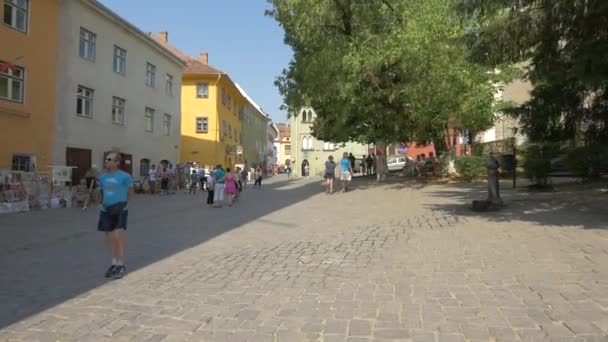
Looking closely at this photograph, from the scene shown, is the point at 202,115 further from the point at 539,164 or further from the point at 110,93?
the point at 539,164

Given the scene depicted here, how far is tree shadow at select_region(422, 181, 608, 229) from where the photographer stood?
10.8m

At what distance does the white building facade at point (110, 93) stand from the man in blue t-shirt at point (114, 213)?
16.0 meters

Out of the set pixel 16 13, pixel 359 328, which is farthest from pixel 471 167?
pixel 359 328

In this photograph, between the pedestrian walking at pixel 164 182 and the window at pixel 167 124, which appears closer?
the pedestrian walking at pixel 164 182

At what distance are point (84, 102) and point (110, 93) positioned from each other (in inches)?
93.3

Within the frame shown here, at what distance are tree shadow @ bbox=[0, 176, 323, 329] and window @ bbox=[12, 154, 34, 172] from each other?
167 inches

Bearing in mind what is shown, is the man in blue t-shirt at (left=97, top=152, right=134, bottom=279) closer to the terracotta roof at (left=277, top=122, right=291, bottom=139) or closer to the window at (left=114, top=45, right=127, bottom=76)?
the window at (left=114, top=45, right=127, bottom=76)

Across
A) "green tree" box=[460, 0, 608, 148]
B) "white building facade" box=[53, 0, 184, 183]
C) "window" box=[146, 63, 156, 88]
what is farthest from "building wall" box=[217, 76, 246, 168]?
"green tree" box=[460, 0, 608, 148]

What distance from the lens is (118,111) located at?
90.1ft

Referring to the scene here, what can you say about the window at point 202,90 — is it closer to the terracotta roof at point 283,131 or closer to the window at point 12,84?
the window at point 12,84

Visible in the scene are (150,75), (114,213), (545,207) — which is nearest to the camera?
(114,213)

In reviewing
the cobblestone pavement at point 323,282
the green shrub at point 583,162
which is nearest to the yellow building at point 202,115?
the green shrub at point 583,162

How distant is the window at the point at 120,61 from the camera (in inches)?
1059

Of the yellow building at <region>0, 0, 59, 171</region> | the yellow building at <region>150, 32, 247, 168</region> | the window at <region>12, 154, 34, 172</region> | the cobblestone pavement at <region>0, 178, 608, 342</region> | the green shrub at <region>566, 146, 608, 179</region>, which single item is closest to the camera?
the cobblestone pavement at <region>0, 178, 608, 342</region>
